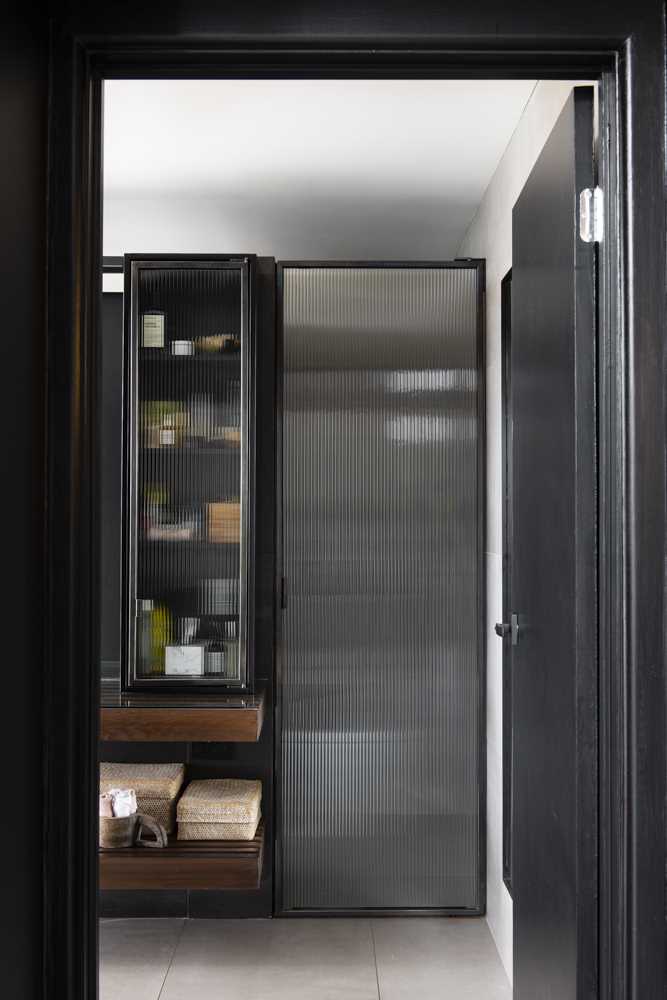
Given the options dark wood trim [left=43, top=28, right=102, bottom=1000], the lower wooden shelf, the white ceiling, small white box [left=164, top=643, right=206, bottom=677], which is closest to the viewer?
dark wood trim [left=43, top=28, right=102, bottom=1000]

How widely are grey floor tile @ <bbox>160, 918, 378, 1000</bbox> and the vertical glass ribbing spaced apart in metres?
0.12

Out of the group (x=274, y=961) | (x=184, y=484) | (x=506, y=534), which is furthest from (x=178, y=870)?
(x=506, y=534)

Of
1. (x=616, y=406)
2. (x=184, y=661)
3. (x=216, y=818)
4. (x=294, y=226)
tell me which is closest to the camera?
(x=616, y=406)

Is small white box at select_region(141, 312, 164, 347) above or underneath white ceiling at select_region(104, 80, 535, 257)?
underneath

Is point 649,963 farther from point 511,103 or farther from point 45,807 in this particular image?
point 511,103

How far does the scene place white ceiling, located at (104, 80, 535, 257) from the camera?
2.32 meters

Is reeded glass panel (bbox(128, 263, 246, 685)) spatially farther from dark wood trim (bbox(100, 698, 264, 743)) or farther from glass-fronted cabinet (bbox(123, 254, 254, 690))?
dark wood trim (bbox(100, 698, 264, 743))

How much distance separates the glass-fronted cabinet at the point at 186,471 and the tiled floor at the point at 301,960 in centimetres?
85

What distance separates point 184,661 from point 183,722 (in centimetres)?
25

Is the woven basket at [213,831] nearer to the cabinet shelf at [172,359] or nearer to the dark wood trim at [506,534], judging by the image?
the dark wood trim at [506,534]

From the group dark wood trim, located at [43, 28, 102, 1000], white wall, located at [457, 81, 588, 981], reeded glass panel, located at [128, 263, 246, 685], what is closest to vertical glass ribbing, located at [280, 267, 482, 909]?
white wall, located at [457, 81, 588, 981]

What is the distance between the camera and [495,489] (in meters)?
2.86

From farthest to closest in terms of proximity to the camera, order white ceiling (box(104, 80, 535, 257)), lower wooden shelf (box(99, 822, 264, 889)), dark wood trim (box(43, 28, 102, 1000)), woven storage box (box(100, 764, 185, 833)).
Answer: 1. woven storage box (box(100, 764, 185, 833))
2. lower wooden shelf (box(99, 822, 264, 889))
3. white ceiling (box(104, 80, 535, 257))
4. dark wood trim (box(43, 28, 102, 1000))

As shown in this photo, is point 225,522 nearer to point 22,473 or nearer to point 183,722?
point 183,722
